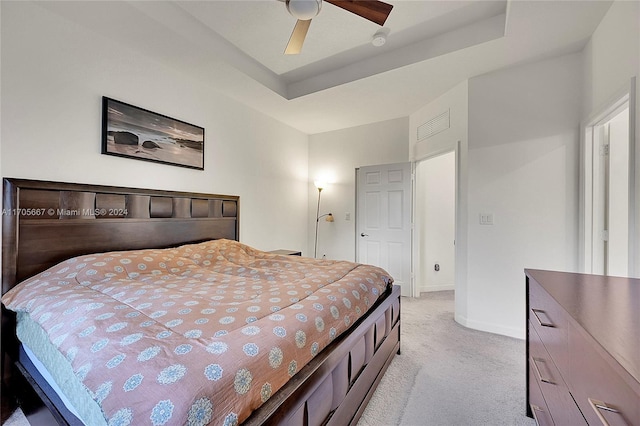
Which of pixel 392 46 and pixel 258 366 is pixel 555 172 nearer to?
pixel 392 46

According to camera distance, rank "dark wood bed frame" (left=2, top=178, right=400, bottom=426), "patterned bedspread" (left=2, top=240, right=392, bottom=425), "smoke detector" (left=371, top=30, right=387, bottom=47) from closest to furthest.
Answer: "patterned bedspread" (left=2, top=240, right=392, bottom=425)
"dark wood bed frame" (left=2, top=178, right=400, bottom=426)
"smoke detector" (left=371, top=30, right=387, bottom=47)

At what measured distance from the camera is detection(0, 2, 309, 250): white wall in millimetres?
1854

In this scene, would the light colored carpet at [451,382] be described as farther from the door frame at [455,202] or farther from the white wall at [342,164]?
the white wall at [342,164]

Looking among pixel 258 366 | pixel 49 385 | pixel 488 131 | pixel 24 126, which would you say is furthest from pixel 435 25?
pixel 49 385

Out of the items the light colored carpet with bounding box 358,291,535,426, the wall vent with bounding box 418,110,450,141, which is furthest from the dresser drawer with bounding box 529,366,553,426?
the wall vent with bounding box 418,110,450,141

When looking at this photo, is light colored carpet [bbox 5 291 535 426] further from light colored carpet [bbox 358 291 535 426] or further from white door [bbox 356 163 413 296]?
white door [bbox 356 163 413 296]

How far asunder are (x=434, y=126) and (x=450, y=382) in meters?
2.81

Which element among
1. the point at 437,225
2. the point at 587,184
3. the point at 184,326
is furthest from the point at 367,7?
the point at 437,225

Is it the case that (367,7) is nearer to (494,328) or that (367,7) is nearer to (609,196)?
(609,196)

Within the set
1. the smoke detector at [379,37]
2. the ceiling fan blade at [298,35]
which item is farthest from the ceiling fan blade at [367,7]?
the smoke detector at [379,37]

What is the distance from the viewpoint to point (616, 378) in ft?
1.99

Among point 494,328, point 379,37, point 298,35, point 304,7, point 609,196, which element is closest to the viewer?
point 304,7

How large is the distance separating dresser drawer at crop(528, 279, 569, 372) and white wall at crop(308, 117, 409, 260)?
313cm

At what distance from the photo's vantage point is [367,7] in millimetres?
1758
